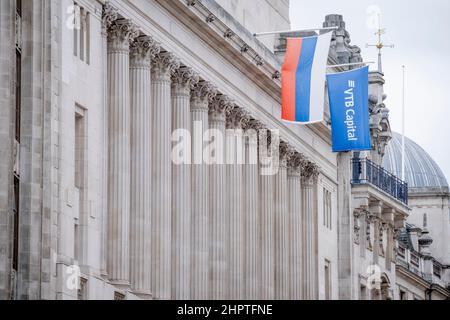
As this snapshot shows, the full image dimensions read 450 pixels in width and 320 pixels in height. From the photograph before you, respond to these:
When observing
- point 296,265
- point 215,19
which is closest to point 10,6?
point 215,19

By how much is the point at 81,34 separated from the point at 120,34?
13.2 ft

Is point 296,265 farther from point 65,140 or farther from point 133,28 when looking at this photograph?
point 65,140

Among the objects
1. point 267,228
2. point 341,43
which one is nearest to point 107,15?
point 267,228

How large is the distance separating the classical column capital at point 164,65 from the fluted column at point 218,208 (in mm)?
5491

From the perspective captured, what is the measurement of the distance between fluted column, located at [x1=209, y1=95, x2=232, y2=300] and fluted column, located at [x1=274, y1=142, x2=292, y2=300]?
25.4ft

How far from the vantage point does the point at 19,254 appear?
6166 cm

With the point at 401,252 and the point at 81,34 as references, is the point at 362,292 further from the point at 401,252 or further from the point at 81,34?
the point at 81,34

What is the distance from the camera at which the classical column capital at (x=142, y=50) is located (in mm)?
73062

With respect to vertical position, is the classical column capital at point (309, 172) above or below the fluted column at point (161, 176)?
above

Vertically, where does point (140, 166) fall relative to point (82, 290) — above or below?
above

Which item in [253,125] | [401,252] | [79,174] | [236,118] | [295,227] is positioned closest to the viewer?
[79,174]

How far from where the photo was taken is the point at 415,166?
147 m

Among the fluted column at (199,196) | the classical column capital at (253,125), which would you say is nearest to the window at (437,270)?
the classical column capital at (253,125)

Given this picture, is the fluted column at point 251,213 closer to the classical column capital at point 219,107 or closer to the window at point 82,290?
the classical column capital at point 219,107
